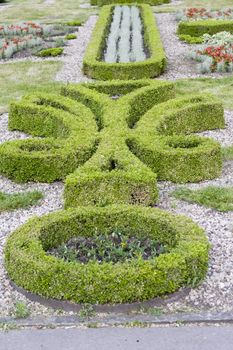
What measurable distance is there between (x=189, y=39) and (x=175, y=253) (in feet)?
49.5

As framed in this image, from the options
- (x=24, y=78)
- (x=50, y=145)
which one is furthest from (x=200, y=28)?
(x=50, y=145)

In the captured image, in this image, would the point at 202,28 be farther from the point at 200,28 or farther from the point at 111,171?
the point at 111,171

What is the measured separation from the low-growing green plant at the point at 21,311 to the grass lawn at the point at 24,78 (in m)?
8.37

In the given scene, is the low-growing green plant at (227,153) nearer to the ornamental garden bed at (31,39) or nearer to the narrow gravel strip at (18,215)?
the narrow gravel strip at (18,215)

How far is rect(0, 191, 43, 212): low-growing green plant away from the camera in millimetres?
10062

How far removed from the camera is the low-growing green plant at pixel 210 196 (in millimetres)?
9859

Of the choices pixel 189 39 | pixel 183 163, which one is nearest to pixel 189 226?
pixel 183 163

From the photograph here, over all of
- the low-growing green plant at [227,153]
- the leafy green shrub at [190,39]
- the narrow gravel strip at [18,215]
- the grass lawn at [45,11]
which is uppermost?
the narrow gravel strip at [18,215]

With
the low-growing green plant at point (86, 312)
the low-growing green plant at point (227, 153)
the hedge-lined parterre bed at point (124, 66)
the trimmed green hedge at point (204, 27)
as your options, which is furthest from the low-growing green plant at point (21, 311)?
the trimmed green hedge at point (204, 27)

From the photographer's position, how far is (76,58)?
19953 millimetres

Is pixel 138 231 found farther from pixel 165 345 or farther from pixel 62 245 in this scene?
pixel 165 345

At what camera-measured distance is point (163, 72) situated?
18.1 m

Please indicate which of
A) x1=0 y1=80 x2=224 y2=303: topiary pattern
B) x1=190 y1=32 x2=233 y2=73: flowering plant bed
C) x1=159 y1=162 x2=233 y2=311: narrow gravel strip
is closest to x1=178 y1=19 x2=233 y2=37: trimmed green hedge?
x1=190 y1=32 x2=233 y2=73: flowering plant bed

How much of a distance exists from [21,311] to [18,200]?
322cm
